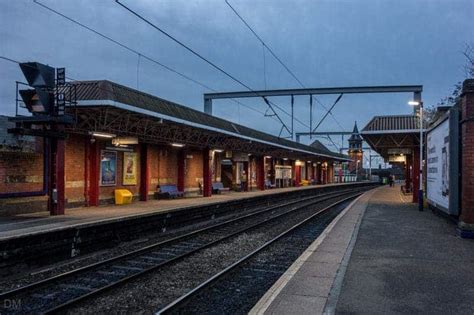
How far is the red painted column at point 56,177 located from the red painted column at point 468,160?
1218 cm

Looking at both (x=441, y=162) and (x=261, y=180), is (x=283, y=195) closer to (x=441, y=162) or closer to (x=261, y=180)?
(x=261, y=180)

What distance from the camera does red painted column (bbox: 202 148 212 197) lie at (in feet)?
93.2

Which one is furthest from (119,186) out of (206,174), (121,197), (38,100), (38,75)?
(206,174)

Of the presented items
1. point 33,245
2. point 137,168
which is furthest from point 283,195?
point 33,245

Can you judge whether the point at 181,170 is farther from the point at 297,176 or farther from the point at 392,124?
the point at 297,176

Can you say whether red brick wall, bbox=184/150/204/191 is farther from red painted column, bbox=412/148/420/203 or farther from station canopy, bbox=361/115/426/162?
red painted column, bbox=412/148/420/203

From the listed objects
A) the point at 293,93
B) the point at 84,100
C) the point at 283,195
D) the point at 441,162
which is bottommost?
the point at 283,195

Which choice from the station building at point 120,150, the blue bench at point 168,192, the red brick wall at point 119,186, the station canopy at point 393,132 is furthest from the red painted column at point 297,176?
the red brick wall at point 119,186

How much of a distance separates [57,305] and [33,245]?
3.71 meters

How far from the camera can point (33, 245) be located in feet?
34.1

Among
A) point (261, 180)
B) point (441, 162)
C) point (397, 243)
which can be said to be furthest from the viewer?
point (261, 180)

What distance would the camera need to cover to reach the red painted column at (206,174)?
28406 millimetres

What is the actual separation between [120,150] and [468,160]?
48.3ft

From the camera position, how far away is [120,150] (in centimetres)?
2130
